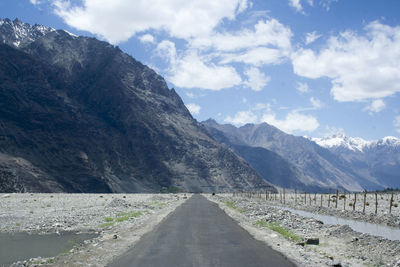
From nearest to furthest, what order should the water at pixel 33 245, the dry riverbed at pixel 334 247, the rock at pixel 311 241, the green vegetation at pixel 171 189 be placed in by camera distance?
1. the dry riverbed at pixel 334 247
2. the water at pixel 33 245
3. the rock at pixel 311 241
4. the green vegetation at pixel 171 189

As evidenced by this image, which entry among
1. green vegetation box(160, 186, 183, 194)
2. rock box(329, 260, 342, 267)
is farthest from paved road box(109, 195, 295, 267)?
green vegetation box(160, 186, 183, 194)

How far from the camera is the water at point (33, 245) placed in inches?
717

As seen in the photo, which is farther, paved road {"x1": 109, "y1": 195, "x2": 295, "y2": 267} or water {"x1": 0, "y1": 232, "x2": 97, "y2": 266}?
water {"x1": 0, "y1": 232, "x2": 97, "y2": 266}

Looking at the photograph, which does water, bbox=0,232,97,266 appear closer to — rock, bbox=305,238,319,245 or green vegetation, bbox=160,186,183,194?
rock, bbox=305,238,319,245

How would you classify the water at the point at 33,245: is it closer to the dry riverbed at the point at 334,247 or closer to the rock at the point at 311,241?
the dry riverbed at the point at 334,247

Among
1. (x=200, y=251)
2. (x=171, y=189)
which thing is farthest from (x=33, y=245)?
(x=171, y=189)

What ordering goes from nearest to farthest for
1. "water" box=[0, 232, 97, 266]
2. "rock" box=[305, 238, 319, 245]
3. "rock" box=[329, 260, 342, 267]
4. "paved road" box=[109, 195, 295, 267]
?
1. "paved road" box=[109, 195, 295, 267]
2. "rock" box=[329, 260, 342, 267]
3. "water" box=[0, 232, 97, 266]
4. "rock" box=[305, 238, 319, 245]

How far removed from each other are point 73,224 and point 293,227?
16399mm

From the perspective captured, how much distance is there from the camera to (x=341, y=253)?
17672mm

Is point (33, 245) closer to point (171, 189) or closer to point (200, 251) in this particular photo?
point (200, 251)

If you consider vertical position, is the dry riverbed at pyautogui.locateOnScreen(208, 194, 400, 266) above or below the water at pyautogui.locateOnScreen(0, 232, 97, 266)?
above

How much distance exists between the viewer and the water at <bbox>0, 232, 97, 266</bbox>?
18219mm

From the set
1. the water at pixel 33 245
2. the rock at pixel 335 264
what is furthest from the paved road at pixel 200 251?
the water at pixel 33 245

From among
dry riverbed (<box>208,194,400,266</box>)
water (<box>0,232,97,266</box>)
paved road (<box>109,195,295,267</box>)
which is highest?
dry riverbed (<box>208,194,400,266</box>)
